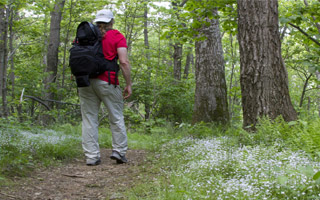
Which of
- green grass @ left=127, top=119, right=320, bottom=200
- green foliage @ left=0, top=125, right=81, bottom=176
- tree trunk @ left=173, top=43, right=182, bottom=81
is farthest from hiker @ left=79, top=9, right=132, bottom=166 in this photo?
tree trunk @ left=173, top=43, right=182, bottom=81

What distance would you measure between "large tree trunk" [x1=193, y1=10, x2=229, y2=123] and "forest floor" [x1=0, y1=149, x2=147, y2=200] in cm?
253

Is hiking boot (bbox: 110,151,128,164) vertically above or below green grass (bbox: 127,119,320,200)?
below

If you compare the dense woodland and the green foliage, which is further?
the dense woodland

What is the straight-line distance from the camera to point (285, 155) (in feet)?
11.5

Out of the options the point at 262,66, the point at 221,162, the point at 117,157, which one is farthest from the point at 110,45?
the point at 221,162

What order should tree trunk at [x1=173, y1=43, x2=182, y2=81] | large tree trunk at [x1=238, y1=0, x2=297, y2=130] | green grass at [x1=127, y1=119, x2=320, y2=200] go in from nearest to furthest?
green grass at [x1=127, y1=119, x2=320, y2=200] → large tree trunk at [x1=238, y1=0, x2=297, y2=130] → tree trunk at [x1=173, y1=43, x2=182, y2=81]

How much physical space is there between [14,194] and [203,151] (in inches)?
104

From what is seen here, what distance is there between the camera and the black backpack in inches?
190

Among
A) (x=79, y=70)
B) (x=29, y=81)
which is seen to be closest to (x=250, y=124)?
(x=79, y=70)

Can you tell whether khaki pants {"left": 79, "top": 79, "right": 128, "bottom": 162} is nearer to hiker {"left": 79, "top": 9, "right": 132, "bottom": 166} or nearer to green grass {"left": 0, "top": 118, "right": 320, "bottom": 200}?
hiker {"left": 79, "top": 9, "right": 132, "bottom": 166}

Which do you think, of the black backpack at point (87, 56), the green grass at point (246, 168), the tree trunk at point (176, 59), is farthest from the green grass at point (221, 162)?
the tree trunk at point (176, 59)

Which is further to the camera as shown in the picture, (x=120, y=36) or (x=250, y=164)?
(x=120, y=36)

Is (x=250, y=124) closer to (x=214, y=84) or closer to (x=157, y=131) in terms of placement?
(x=214, y=84)

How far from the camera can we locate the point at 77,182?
4.18 metres
